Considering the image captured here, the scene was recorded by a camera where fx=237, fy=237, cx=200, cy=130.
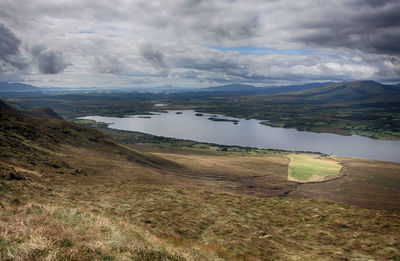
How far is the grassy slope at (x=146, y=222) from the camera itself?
30.8ft

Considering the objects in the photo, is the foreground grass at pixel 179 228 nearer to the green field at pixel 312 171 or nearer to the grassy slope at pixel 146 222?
the grassy slope at pixel 146 222

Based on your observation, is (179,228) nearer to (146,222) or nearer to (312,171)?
(146,222)

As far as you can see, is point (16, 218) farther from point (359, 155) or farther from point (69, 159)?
point (359, 155)

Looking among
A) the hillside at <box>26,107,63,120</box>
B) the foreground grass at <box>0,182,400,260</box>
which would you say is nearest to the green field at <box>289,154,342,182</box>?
the foreground grass at <box>0,182,400,260</box>

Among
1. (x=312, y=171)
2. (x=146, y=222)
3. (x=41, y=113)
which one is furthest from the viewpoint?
(x=41, y=113)

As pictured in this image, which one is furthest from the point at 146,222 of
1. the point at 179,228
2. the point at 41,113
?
the point at 41,113

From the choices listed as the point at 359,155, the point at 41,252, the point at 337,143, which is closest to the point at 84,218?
the point at 41,252

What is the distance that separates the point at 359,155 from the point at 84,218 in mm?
167020

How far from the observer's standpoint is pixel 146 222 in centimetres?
1770

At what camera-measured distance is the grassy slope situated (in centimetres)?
939

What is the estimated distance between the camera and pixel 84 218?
1295 centimetres

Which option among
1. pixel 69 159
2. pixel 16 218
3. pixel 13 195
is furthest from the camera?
pixel 69 159

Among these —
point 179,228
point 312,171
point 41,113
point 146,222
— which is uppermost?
point 41,113

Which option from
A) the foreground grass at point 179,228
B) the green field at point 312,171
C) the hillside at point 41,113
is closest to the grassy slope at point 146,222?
the foreground grass at point 179,228
